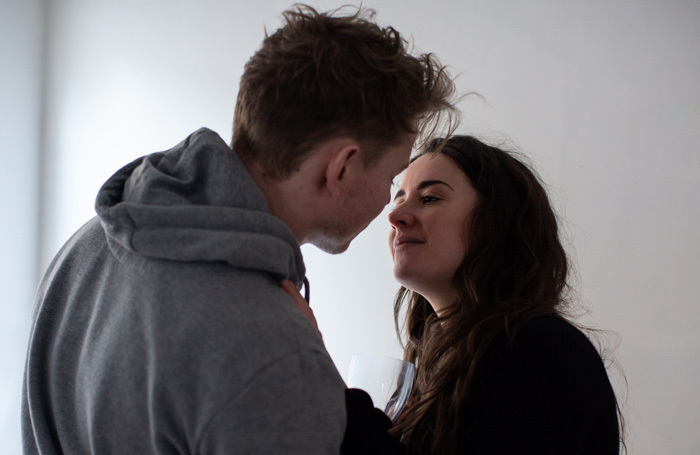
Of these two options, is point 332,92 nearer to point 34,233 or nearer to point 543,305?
point 543,305

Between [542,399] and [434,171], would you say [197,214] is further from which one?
[434,171]

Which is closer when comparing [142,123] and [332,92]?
[332,92]

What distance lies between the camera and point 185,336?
0.69 m

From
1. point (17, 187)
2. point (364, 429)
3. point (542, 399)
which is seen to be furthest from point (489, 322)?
point (17, 187)

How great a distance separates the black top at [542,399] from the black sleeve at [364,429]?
9.7 inches

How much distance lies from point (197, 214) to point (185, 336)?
0.15 meters

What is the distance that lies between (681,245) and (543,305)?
784 mm

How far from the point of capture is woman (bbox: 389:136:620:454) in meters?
1.13

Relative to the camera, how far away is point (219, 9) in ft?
8.83

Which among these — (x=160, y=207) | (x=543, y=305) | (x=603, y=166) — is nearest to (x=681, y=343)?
(x=603, y=166)

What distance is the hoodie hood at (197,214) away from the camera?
28.8 inches

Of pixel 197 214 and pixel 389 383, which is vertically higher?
pixel 197 214

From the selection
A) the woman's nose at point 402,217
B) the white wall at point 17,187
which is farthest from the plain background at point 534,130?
the woman's nose at point 402,217

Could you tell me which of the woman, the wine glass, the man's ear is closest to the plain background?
the woman
